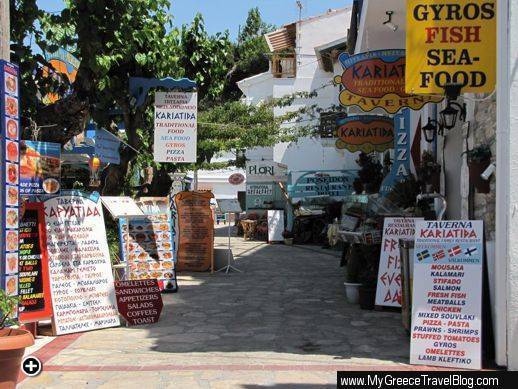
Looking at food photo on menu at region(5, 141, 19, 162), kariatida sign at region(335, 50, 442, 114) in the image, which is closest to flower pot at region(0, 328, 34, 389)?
food photo on menu at region(5, 141, 19, 162)

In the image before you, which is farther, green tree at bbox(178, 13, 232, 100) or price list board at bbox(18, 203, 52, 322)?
green tree at bbox(178, 13, 232, 100)

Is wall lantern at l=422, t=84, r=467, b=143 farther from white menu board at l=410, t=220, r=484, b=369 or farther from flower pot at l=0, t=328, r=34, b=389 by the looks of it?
flower pot at l=0, t=328, r=34, b=389

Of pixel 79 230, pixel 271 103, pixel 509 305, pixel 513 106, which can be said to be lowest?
pixel 509 305

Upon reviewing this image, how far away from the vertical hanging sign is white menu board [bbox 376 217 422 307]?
4763 mm

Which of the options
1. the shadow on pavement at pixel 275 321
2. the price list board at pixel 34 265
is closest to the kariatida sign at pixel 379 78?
the shadow on pavement at pixel 275 321

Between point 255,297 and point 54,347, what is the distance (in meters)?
3.99

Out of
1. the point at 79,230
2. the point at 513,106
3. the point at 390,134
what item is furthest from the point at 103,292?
the point at 390,134

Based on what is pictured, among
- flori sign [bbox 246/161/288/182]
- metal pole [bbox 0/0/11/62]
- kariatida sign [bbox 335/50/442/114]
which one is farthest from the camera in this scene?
flori sign [bbox 246/161/288/182]

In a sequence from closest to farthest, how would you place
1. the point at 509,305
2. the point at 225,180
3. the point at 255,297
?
the point at 509,305 < the point at 255,297 < the point at 225,180

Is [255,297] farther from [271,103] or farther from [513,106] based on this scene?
[271,103]

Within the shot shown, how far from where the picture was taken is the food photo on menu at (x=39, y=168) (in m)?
6.39

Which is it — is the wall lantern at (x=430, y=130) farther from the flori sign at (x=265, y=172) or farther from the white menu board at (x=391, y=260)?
the flori sign at (x=265, y=172)

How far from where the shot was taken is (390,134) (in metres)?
12.1

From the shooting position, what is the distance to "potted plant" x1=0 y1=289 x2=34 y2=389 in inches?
165
